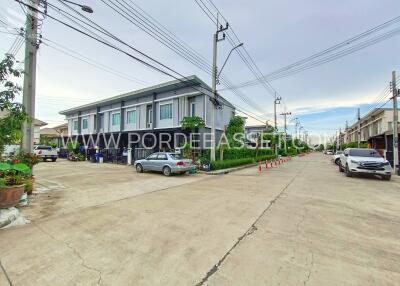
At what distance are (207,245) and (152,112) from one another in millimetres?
20121

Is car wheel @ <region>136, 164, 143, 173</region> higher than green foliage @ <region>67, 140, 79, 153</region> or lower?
lower

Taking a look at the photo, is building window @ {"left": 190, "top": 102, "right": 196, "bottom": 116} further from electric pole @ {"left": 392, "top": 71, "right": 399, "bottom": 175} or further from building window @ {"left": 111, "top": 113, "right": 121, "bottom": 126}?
electric pole @ {"left": 392, "top": 71, "right": 399, "bottom": 175}

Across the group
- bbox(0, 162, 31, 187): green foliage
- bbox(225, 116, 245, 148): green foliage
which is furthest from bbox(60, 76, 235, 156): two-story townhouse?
bbox(0, 162, 31, 187): green foliage

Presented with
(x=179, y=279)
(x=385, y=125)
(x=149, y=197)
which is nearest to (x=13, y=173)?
(x=149, y=197)

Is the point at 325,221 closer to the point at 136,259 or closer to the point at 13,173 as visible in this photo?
the point at 136,259

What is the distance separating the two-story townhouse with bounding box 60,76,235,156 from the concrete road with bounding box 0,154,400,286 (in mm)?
12168

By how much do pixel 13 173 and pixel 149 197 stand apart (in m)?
4.22

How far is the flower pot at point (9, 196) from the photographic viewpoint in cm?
560

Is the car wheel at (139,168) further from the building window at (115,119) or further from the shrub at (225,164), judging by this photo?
the building window at (115,119)

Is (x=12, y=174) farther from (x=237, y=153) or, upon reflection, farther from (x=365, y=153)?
(x=237, y=153)

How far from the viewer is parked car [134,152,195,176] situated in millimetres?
14000

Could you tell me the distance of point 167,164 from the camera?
1422 centimetres

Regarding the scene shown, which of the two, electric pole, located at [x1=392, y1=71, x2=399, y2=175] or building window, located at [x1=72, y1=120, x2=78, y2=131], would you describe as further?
building window, located at [x1=72, y1=120, x2=78, y2=131]

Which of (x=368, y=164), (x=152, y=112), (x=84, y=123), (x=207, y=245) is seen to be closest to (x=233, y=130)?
(x=152, y=112)
